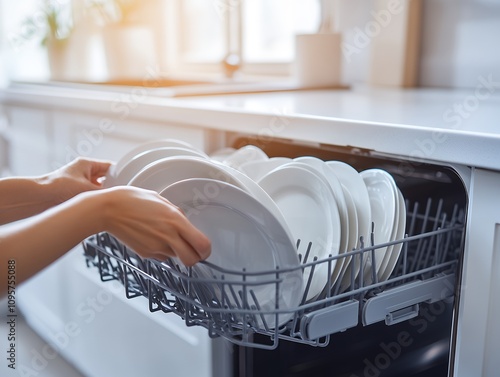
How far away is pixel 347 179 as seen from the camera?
0.74 metres

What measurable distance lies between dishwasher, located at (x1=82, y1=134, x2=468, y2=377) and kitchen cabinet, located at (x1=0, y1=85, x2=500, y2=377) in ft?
0.06

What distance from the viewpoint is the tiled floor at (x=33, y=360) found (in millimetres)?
1803

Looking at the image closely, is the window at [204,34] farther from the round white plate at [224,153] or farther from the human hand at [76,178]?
the human hand at [76,178]

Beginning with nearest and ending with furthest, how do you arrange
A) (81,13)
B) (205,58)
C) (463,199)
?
(463,199), (205,58), (81,13)

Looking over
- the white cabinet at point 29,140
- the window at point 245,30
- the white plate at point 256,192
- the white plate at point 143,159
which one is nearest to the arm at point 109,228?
the white plate at point 256,192

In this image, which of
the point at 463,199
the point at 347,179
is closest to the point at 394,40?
the point at 463,199

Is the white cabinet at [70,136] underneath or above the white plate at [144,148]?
underneath

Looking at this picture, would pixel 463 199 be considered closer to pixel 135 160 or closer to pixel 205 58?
pixel 135 160

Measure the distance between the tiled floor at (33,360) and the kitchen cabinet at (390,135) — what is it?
1.52ft

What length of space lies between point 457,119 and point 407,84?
A: 75cm

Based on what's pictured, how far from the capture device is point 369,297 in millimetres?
667

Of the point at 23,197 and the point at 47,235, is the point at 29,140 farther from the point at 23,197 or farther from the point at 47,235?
the point at 47,235

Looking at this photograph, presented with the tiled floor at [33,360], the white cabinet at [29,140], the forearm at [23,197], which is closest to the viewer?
the forearm at [23,197]

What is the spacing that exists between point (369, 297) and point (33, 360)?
156 centimetres
